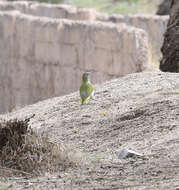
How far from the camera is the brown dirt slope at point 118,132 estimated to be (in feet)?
14.8

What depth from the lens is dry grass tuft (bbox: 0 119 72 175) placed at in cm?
490

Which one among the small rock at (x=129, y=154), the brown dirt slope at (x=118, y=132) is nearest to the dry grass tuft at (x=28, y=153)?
the brown dirt slope at (x=118, y=132)

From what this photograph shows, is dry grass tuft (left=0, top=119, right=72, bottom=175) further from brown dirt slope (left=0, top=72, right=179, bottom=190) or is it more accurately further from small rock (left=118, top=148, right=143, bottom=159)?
small rock (left=118, top=148, right=143, bottom=159)

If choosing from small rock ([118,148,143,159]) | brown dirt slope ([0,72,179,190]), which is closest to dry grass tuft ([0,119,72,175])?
brown dirt slope ([0,72,179,190])

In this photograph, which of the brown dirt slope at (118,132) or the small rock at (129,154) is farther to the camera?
the small rock at (129,154)

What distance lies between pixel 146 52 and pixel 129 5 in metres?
16.3

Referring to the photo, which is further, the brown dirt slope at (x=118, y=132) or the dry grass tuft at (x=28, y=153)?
the dry grass tuft at (x=28, y=153)

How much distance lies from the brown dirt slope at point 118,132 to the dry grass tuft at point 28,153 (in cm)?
12

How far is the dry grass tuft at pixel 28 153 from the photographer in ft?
16.1

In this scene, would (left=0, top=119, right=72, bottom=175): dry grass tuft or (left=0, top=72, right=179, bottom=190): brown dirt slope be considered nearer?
(left=0, top=72, right=179, bottom=190): brown dirt slope

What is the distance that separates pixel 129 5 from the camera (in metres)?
28.6

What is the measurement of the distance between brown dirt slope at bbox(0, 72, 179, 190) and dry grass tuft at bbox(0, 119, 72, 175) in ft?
0.40

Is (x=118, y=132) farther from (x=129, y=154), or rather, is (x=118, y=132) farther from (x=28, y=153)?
(x=28, y=153)

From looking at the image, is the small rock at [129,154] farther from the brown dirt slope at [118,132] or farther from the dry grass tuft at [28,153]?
the dry grass tuft at [28,153]
